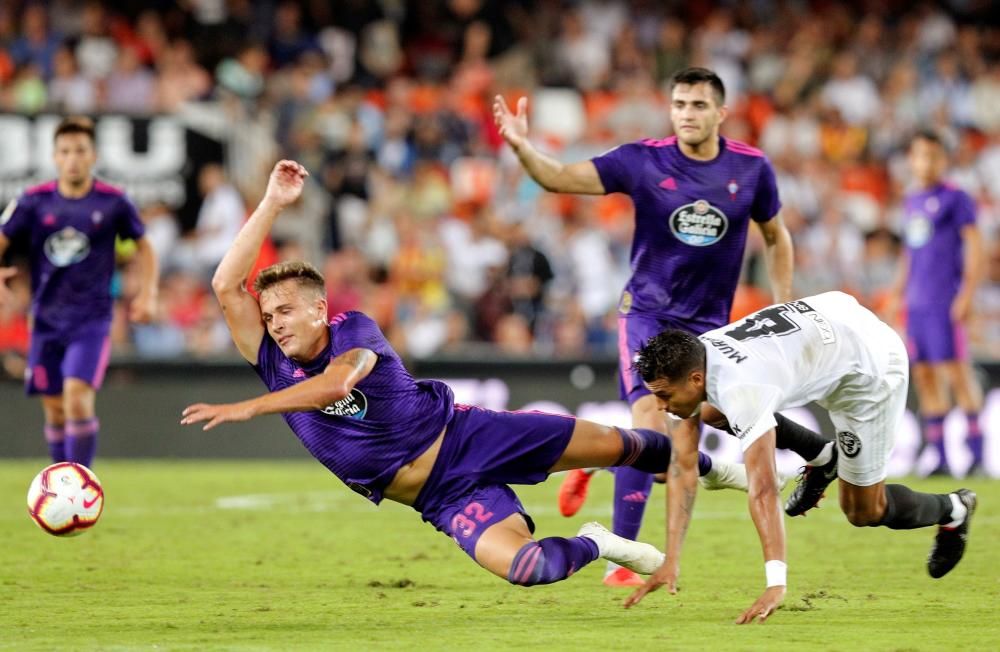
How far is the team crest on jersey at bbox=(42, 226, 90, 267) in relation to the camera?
35.8 feet

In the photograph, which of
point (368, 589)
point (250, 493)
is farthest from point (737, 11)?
point (368, 589)

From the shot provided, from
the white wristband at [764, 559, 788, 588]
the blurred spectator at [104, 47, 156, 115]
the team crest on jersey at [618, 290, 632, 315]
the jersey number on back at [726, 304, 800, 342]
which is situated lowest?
the white wristband at [764, 559, 788, 588]

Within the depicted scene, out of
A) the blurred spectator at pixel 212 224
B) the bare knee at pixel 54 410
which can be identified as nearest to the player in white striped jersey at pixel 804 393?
the bare knee at pixel 54 410

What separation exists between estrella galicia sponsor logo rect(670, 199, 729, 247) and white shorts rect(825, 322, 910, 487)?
1.29 meters

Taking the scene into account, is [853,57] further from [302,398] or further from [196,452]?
[302,398]

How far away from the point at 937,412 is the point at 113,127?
867 centimetres

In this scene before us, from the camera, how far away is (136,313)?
427 inches

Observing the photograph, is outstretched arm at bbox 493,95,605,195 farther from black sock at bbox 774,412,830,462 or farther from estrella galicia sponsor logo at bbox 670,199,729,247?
black sock at bbox 774,412,830,462

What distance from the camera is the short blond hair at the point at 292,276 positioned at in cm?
684

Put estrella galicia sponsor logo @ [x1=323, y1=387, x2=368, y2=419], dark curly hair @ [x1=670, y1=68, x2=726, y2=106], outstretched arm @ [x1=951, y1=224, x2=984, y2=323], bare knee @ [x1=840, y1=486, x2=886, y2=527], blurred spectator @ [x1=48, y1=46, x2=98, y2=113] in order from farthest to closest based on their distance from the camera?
1. blurred spectator @ [x1=48, y1=46, x2=98, y2=113]
2. outstretched arm @ [x1=951, y1=224, x2=984, y2=323]
3. dark curly hair @ [x1=670, y1=68, x2=726, y2=106]
4. bare knee @ [x1=840, y1=486, x2=886, y2=527]
5. estrella galicia sponsor logo @ [x1=323, y1=387, x2=368, y2=419]

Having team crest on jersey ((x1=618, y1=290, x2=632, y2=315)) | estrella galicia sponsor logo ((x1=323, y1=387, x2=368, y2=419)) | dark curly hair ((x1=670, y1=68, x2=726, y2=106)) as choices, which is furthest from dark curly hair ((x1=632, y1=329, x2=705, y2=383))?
dark curly hair ((x1=670, y1=68, x2=726, y2=106))

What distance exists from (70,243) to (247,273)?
4.39m

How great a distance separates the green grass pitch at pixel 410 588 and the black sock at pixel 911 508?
36 cm

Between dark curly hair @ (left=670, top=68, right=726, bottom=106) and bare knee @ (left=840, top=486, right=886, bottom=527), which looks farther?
dark curly hair @ (left=670, top=68, right=726, bottom=106)
